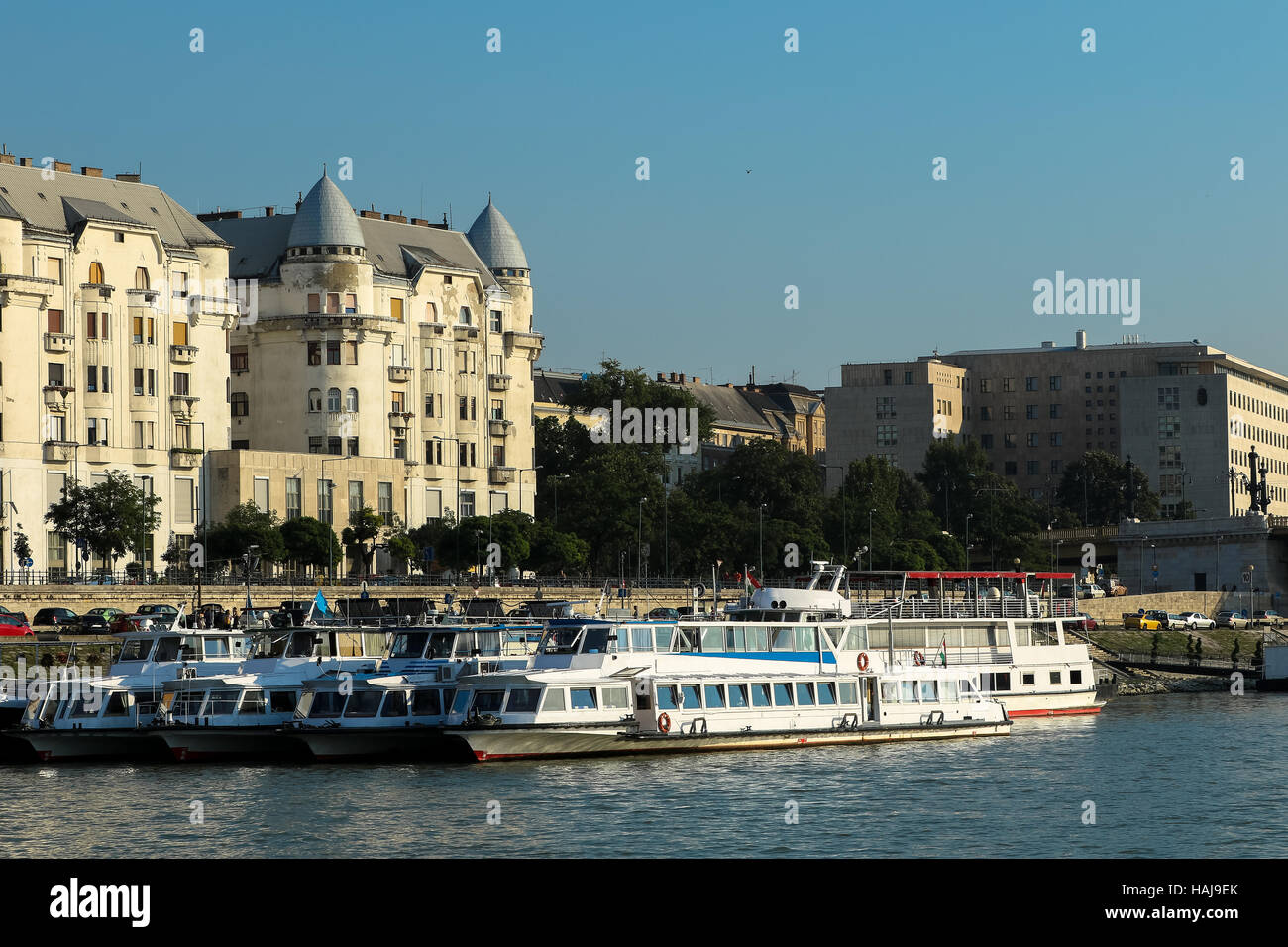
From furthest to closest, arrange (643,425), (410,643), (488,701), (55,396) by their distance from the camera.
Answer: (643,425) → (55,396) → (410,643) → (488,701)

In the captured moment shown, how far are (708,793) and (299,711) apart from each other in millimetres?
15283

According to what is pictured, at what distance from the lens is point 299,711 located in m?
54.8

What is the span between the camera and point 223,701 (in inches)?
2202

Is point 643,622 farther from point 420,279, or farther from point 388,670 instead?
point 420,279

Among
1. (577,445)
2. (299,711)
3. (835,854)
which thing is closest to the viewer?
(835,854)

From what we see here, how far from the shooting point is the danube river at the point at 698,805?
37.3 metres

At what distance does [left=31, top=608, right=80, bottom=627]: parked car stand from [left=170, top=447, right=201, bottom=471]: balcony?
34.2 m

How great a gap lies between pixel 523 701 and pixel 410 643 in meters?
9.45

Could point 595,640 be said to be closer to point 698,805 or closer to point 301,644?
point 301,644

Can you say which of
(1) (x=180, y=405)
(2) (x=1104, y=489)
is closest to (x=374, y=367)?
(1) (x=180, y=405)

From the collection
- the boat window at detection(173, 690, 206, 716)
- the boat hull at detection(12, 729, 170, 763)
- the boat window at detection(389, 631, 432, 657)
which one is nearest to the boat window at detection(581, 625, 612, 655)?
the boat window at detection(389, 631, 432, 657)

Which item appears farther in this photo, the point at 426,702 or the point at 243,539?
the point at 243,539
